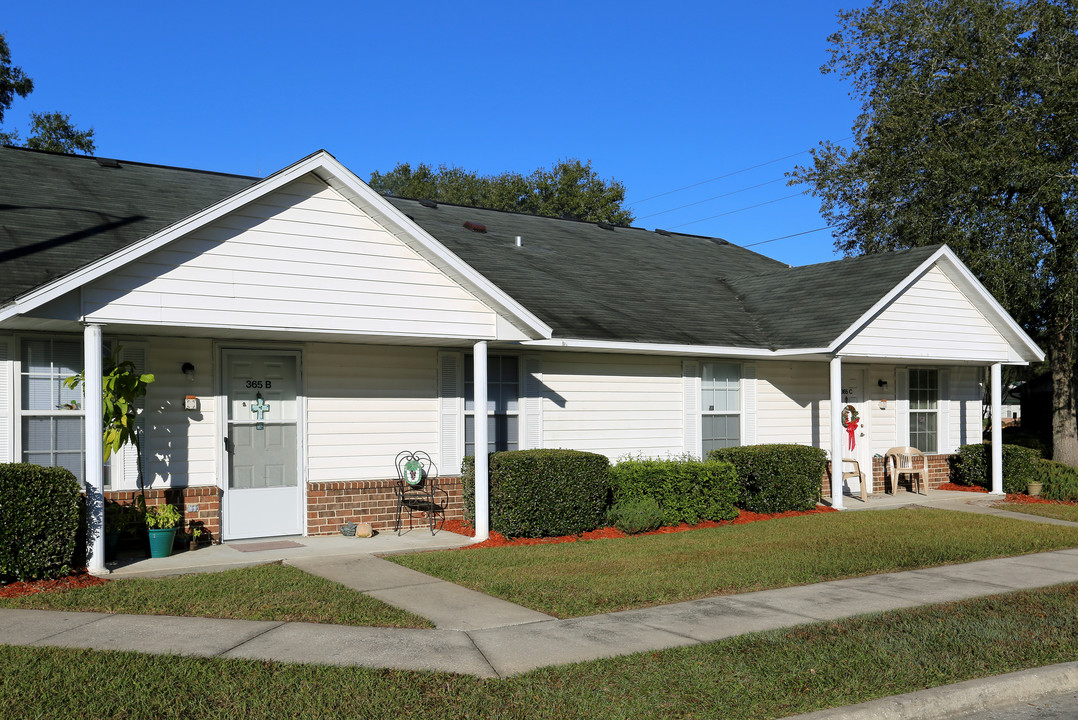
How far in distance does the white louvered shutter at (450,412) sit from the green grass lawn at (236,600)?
13.9ft

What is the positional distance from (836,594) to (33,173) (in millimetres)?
12044

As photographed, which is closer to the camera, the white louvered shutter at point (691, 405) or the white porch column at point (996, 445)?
the white louvered shutter at point (691, 405)

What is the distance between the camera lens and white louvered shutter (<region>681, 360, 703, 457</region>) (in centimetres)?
1552

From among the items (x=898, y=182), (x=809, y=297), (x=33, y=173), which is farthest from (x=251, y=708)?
(x=898, y=182)

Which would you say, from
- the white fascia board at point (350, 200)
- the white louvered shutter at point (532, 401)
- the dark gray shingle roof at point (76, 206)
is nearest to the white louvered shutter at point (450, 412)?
the white louvered shutter at point (532, 401)

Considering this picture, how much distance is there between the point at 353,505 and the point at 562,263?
667 cm

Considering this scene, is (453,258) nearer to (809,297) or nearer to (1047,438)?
(809,297)

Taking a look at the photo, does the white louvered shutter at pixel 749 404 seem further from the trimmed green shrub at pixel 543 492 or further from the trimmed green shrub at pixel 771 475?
the trimmed green shrub at pixel 543 492

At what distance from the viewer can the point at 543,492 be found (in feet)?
40.2

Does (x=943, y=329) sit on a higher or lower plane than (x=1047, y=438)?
higher

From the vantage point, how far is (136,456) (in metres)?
10.9

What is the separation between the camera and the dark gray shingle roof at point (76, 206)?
965cm

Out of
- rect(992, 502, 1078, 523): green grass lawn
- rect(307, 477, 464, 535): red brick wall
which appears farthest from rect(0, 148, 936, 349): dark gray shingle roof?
rect(992, 502, 1078, 523): green grass lawn

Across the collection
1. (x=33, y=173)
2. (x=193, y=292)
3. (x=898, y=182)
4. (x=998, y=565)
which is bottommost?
(x=998, y=565)
